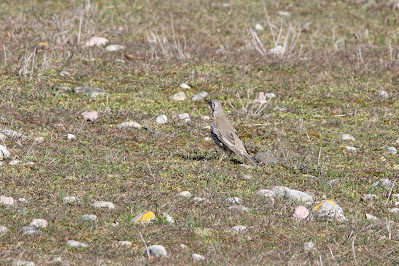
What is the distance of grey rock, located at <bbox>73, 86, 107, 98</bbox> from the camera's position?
1213 cm

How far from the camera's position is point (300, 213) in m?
7.45

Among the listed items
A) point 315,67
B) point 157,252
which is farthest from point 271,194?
point 315,67

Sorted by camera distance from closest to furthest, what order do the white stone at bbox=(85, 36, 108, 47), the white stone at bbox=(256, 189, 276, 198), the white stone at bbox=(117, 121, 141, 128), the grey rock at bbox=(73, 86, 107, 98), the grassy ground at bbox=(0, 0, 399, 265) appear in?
the grassy ground at bbox=(0, 0, 399, 265) → the white stone at bbox=(256, 189, 276, 198) → the white stone at bbox=(117, 121, 141, 128) → the grey rock at bbox=(73, 86, 107, 98) → the white stone at bbox=(85, 36, 108, 47)

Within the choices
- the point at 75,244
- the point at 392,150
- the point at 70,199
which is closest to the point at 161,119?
the point at 392,150

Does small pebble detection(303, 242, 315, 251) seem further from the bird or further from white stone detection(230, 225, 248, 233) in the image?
the bird

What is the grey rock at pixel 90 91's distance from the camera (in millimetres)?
12133

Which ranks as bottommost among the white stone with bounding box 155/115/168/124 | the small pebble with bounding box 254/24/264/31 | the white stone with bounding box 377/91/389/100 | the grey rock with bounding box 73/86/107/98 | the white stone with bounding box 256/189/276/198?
the small pebble with bounding box 254/24/264/31

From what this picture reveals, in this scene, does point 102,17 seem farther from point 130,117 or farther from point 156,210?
point 156,210

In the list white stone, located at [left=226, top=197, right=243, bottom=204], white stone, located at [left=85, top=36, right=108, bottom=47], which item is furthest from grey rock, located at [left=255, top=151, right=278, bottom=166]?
white stone, located at [left=85, top=36, right=108, bottom=47]

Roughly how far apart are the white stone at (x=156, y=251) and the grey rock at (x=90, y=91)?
617cm

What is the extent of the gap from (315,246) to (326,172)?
8.22 feet

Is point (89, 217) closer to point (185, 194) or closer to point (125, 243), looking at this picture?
point (125, 243)

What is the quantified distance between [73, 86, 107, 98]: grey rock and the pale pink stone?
5623 mm

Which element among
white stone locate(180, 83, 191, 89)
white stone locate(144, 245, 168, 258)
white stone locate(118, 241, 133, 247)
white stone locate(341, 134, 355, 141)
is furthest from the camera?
white stone locate(180, 83, 191, 89)
